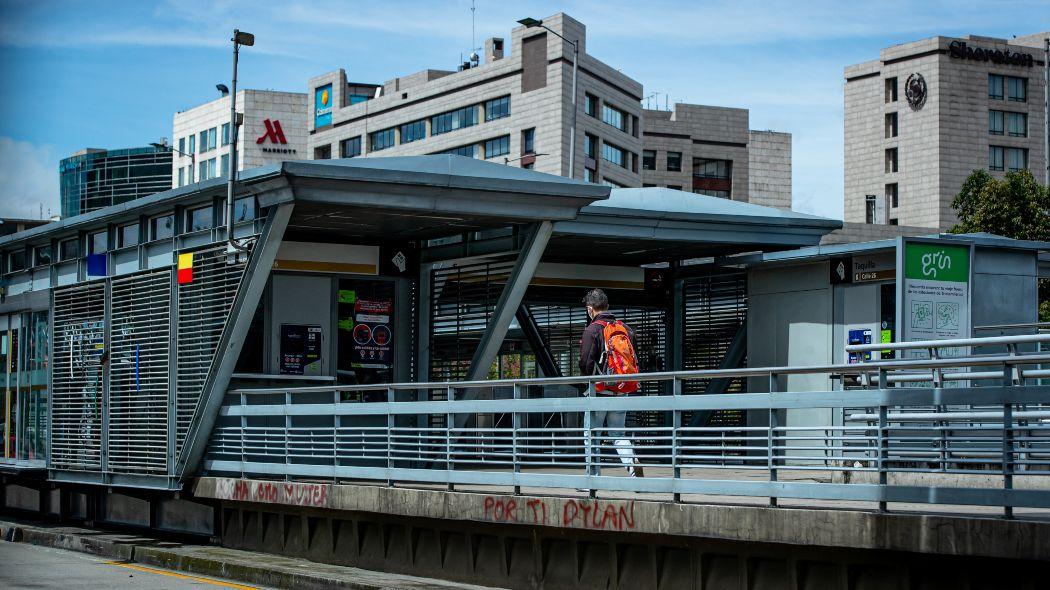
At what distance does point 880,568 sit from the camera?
9.48 metres

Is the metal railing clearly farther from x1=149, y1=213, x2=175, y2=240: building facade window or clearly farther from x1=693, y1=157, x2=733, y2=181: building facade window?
x1=693, y1=157, x2=733, y2=181: building facade window

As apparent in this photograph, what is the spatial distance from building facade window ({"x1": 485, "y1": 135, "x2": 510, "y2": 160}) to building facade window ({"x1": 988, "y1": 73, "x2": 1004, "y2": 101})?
34643mm

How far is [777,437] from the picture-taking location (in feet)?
33.0

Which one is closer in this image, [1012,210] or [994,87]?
[1012,210]

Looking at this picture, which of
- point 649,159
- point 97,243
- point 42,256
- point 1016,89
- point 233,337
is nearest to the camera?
point 233,337

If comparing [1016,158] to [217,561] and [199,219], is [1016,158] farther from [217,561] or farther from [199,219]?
[217,561]

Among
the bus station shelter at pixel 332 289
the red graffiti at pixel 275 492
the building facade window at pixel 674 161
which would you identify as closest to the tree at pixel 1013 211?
the bus station shelter at pixel 332 289

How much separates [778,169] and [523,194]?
3959 inches

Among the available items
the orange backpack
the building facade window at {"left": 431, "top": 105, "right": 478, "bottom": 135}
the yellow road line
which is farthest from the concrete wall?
the orange backpack

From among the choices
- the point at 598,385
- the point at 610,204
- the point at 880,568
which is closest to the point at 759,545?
the point at 880,568

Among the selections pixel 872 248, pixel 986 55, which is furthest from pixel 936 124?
pixel 872 248

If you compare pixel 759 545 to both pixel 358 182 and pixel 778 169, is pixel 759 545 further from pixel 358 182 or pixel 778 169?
pixel 778 169

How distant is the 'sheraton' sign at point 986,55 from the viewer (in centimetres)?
10225

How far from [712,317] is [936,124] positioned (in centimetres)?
8346
